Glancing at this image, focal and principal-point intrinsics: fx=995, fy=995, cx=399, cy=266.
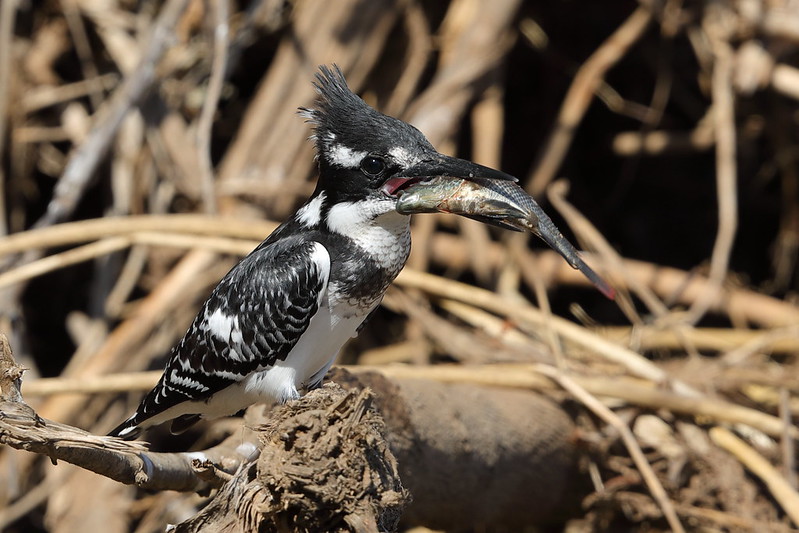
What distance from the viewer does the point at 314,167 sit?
398cm

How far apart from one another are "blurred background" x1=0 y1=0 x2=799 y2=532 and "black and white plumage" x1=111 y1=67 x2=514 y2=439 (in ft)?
2.83

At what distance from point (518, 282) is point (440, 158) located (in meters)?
2.21

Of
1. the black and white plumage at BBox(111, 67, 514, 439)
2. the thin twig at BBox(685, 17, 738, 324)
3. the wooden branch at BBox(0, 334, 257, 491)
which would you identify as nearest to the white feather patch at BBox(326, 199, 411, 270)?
the black and white plumage at BBox(111, 67, 514, 439)

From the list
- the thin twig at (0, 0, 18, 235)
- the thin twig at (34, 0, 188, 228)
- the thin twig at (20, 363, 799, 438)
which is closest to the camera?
the thin twig at (20, 363, 799, 438)

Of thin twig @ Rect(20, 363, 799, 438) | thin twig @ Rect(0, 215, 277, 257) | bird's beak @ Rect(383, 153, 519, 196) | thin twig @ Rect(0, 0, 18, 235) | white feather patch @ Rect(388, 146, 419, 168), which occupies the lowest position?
thin twig @ Rect(20, 363, 799, 438)

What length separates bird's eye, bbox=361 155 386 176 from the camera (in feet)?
7.04

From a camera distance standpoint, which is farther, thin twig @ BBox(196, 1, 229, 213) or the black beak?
thin twig @ BBox(196, 1, 229, 213)

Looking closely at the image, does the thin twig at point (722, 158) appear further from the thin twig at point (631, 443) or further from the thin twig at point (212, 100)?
the thin twig at point (212, 100)

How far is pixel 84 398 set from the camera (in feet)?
11.3

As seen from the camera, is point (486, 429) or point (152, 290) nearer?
point (486, 429)

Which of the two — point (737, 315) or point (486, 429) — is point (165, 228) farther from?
point (737, 315)

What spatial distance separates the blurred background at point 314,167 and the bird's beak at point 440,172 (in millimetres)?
1133

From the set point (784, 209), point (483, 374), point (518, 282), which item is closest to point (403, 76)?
point (518, 282)

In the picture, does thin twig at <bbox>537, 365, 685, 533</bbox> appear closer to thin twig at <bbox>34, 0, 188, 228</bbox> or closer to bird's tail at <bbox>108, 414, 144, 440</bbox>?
bird's tail at <bbox>108, 414, 144, 440</bbox>
